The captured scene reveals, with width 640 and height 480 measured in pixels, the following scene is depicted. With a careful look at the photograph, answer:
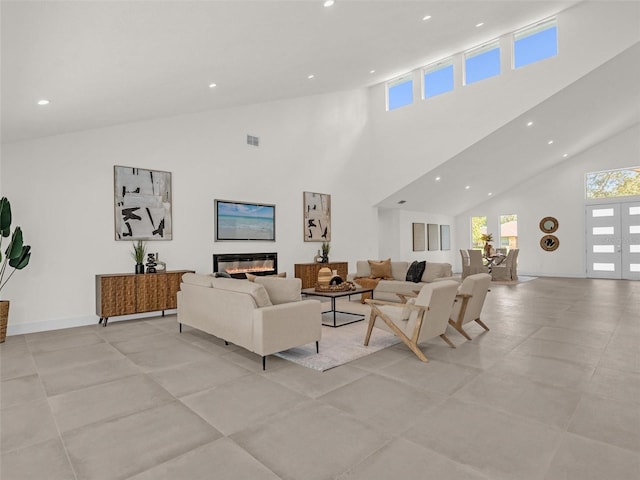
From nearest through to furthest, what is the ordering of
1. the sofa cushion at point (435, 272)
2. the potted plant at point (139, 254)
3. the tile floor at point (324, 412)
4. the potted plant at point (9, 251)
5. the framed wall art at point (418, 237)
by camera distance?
the tile floor at point (324, 412), the potted plant at point (9, 251), the potted plant at point (139, 254), the sofa cushion at point (435, 272), the framed wall art at point (418, 237)

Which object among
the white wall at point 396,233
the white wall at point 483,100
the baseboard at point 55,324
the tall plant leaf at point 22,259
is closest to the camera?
the tall plant leaf at point 22,259

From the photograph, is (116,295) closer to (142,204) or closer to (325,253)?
(142,204)

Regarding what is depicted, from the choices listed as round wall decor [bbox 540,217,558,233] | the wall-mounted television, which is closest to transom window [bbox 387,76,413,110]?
the wall-mounted television

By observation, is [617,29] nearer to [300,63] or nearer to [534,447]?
[300,63]

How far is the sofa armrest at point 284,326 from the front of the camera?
3.72 meters

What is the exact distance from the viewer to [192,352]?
4.39 m

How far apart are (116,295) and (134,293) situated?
270 millimetres

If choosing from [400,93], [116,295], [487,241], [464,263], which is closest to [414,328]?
[116,295]

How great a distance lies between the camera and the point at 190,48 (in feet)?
12.8

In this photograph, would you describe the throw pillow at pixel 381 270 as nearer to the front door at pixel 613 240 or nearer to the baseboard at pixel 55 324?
the baseboard at pixel 55 324

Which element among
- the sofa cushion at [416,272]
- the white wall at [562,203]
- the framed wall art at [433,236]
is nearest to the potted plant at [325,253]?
the sofa cushion at [416,272]

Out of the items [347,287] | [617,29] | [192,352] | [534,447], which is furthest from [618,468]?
[617,29]

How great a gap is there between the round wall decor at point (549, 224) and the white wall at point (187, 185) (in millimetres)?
6757

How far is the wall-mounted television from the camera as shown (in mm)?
7768
